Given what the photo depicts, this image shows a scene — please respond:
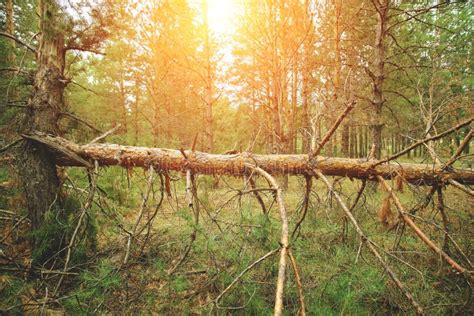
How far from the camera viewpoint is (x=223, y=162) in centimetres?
297

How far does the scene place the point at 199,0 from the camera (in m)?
7.78

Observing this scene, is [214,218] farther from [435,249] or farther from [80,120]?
[80,120]

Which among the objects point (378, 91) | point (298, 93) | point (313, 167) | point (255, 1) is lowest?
point (313, 167)

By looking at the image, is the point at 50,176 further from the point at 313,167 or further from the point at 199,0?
the point at 199,0

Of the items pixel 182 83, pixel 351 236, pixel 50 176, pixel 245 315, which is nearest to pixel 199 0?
pixel 182 83

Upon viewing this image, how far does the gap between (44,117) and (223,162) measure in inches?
105

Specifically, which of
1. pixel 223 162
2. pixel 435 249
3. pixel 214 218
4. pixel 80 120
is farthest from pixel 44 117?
pixel 435 249

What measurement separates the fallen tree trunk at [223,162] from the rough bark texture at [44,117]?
0.20 m

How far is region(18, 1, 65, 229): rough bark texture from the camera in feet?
9.48

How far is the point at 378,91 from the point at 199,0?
6920 millimetres

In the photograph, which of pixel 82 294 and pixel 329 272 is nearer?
pixel 82 294

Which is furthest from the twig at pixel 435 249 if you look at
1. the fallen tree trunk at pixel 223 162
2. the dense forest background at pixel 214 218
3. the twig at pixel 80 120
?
the twig at pixel 80 120

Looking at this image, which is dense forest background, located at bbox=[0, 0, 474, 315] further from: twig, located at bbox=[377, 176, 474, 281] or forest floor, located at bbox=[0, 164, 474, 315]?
twig, located at bbox=[377, 176, 474, 281]

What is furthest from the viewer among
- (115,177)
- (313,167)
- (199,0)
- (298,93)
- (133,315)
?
(298,93)
